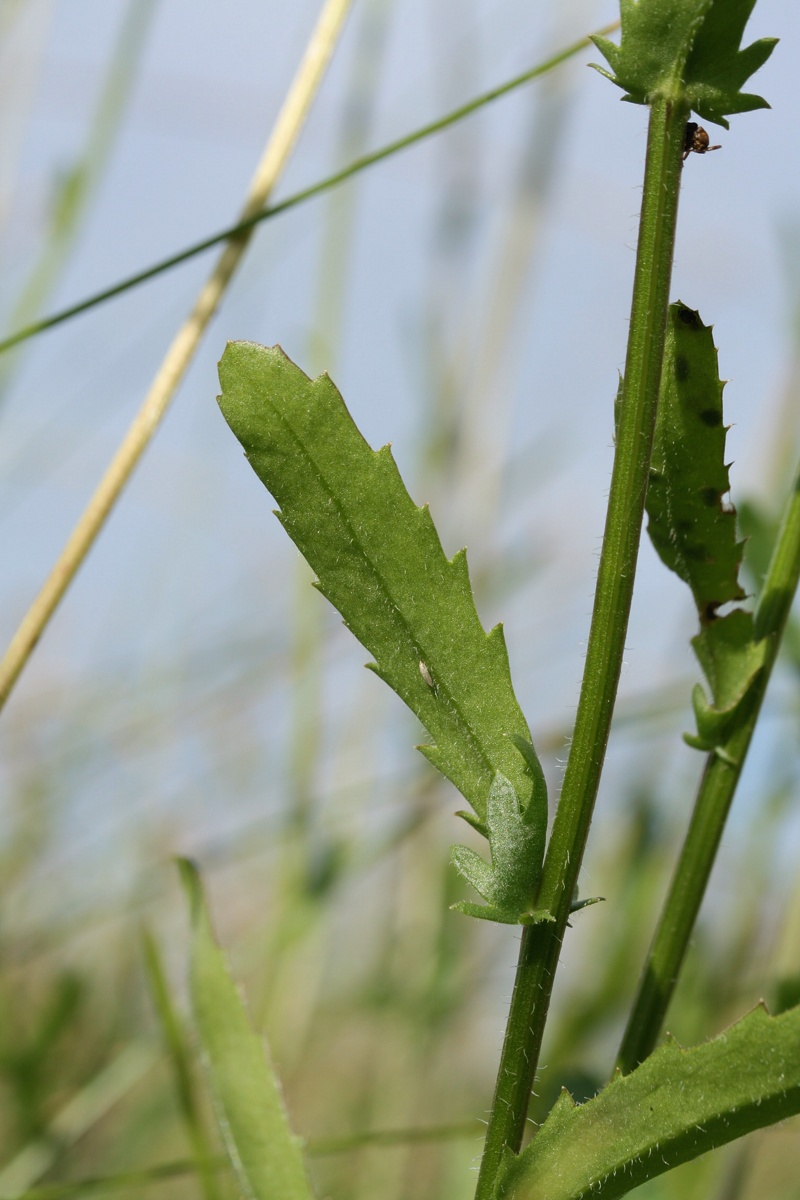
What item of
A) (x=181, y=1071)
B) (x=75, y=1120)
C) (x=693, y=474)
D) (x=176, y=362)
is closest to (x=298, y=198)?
(x=176, y=362)

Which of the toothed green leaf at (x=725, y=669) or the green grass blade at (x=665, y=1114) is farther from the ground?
the toothed green leaf at (x=725, y=669)

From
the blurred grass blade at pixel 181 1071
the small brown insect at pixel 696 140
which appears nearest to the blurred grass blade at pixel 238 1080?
the blurred grass blade at pixel 181 1071

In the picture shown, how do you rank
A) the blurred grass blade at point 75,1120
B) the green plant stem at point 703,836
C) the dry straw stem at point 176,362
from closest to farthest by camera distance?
the green plant stem at point 703,836, the dry straw stem at point 176,362, the blurred grass blade at point 75,1120

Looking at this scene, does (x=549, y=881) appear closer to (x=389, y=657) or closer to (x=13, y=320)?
(x=389, y=657)

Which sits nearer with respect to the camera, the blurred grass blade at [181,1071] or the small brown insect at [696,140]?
the small brown insect at [696,140]

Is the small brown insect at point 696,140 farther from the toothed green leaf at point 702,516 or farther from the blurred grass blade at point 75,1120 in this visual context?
the blurred grass blade at point 75,1120
